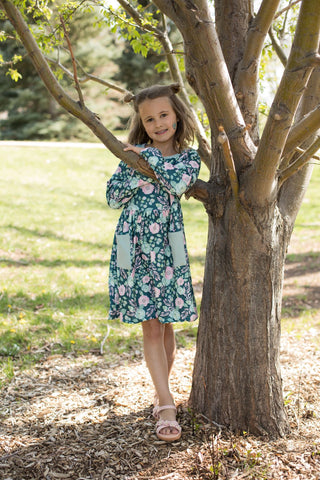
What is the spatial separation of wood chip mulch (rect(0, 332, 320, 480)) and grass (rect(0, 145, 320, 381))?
0.48 meters

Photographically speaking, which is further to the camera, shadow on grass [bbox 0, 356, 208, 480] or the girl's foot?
the girl's foot

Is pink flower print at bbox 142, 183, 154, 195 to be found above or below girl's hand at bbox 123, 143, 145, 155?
below

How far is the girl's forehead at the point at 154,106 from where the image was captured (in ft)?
8.09

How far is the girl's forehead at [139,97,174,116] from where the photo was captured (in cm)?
247

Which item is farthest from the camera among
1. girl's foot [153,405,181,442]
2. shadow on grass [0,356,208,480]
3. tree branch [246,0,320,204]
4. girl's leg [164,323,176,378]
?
girl's leg [164,323,176,378]

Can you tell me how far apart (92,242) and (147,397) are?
179 inches

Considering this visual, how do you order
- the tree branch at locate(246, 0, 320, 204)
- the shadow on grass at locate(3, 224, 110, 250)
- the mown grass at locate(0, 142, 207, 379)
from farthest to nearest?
1. the shadow on grass at locate(3, 224, 110, 250)
2. the mown grass at locate(0, 142, 207, 379)
3. the tree branch at locate(246, 0, 320, 204)

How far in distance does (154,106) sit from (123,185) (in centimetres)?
42

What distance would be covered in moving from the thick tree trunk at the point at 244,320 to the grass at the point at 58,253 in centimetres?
147

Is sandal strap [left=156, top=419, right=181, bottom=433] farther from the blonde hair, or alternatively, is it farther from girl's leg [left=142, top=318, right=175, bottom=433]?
the blonde hair

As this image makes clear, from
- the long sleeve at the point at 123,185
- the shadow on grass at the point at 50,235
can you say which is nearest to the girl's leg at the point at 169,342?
the long sleeve at the point at 123,185

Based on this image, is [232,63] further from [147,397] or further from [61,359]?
[61,359]

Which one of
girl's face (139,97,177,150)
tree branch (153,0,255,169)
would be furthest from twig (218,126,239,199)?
girl's face (139,97,177,150)

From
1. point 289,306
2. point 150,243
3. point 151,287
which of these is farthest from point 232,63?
point 289,306
